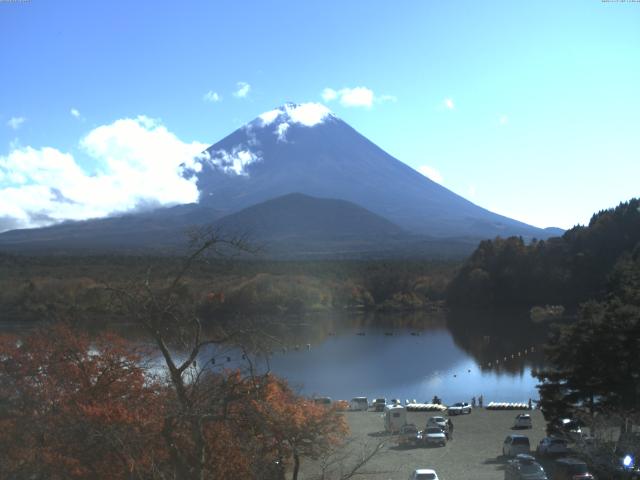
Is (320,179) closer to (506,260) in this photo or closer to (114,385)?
(506,260)

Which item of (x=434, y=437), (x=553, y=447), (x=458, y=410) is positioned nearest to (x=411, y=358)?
(x=458, y=410)

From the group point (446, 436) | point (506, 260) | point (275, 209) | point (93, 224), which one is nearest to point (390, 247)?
point (275, 209)

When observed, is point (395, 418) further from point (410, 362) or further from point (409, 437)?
point (410, 362)

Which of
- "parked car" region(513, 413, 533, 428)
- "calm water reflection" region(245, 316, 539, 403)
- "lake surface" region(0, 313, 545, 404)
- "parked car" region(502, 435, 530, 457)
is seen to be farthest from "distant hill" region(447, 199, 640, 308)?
"parked car" region(502, 435, 530, 457)

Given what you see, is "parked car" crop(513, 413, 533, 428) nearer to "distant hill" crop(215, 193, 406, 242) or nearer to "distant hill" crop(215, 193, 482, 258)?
"distant hill" crop(215, 193, 482, 258)

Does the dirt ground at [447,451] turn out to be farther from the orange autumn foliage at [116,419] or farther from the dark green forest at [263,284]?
the dark green forest at [263,284]

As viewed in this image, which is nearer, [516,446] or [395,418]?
[516,446]
